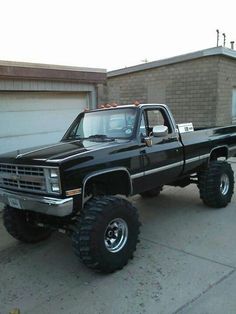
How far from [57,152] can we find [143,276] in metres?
1.78

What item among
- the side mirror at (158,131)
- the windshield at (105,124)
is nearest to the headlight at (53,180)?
the windshield at (105,124)

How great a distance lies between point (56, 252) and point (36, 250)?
326 millimetres

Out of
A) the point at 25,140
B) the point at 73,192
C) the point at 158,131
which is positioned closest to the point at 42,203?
the point at 73,192

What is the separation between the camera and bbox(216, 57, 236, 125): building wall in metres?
12.9

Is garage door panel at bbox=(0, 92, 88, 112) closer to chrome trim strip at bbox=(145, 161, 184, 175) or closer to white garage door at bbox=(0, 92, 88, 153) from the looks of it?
white garage door at bbox=(0, 92, 88, 153)

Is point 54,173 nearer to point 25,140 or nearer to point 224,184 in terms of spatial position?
point 25,140

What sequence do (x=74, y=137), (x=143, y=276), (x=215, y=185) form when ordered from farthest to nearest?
1. (x=215, y=185)
2. (x=74, y=137)
3. (x=143, y=276)

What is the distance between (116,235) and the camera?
4.23 m

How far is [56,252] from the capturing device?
4727 mm

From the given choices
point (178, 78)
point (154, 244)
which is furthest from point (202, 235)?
point (178, 78)

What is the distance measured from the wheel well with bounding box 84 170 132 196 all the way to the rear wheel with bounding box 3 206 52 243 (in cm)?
103

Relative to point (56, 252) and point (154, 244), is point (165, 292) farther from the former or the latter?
A: point (56, 252)

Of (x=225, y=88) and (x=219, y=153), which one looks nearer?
(x=219, y=153)

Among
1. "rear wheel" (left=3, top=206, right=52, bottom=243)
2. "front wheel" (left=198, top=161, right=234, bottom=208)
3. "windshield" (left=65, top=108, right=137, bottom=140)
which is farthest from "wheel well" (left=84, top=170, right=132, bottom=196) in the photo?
"front wheel" (left=198, top=161, right=234, bottom=208)
